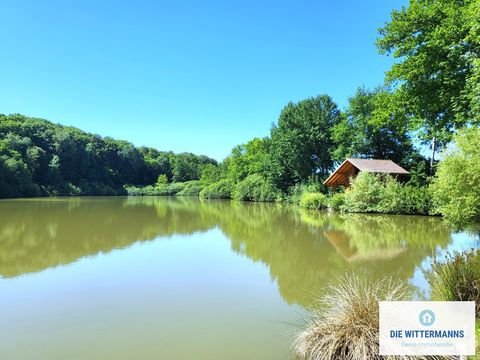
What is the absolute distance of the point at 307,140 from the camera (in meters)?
39.9

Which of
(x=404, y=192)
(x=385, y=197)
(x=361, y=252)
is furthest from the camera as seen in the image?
(x=385, y=197)

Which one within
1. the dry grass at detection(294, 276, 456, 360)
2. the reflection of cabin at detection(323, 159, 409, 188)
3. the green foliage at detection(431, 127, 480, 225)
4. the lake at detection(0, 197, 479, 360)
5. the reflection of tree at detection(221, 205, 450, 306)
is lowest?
the lake at detection(0, 197, 479, 360)

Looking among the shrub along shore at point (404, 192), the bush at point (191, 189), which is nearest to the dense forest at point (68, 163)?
the bush at point (191, 189)

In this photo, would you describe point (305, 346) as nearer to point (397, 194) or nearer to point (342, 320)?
point (342, 320)

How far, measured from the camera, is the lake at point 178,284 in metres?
4.88

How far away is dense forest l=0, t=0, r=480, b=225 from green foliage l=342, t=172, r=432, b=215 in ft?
0.30

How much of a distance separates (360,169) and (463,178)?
17510 mm

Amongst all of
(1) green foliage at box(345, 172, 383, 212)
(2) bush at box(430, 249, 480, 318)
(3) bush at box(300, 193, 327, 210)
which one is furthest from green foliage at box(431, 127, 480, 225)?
(3) bush at box(300, 193, 327, 210)

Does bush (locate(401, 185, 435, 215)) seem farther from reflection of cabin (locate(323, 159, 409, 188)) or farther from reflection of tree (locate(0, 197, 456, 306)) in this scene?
reflection of tree (locate(0, 197, 456, 306))

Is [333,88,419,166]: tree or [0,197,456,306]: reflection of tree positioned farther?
[333,88,419,166]: tree

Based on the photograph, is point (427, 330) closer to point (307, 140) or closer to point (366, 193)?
point (366, 193)

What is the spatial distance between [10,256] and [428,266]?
11217 millimetres

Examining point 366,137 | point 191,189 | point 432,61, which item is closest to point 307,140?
point 366,137

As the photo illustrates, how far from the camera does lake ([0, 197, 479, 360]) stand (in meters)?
4.88
